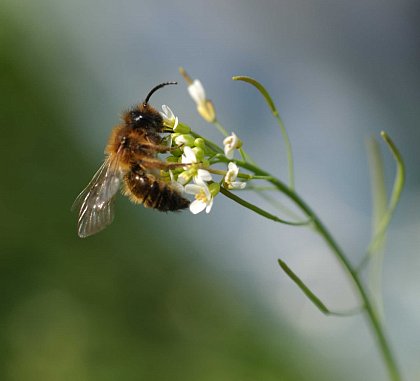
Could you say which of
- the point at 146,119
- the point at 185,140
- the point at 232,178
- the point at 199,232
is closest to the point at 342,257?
the point at 232,178

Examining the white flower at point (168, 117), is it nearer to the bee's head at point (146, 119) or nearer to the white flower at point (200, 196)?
the bee's head at point (146, 119)

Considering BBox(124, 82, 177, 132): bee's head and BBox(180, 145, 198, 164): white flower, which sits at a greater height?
BBox(124, 82, 177, 132): bee's head

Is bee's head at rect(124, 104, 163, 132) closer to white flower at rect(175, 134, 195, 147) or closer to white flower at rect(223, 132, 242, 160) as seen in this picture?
white flower at rect(175, 134, 195, 147)

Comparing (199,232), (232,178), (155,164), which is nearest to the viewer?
(232,178)

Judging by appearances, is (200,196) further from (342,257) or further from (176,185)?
(342,257)

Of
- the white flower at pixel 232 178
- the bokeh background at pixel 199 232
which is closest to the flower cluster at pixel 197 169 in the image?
the white flower at pixel 232 178

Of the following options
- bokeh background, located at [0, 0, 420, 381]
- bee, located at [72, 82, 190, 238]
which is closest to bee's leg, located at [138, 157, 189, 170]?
bee, located at [72, 82, 190, 238]
